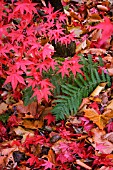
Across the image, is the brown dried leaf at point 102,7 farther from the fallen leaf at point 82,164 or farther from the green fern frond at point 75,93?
the fallen leaf at point 82,164

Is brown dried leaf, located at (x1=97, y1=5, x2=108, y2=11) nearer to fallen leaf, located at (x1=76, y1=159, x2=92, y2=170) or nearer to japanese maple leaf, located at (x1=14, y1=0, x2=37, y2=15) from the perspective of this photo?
japanese maple leaf, located at (x1=14, y1=0, x2=37, y2=15)

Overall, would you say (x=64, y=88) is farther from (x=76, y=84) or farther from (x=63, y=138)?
(x=63, y=138)

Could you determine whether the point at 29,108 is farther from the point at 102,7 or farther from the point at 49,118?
the point at 102,7

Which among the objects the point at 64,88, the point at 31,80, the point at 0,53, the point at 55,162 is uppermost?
the point at 0,53

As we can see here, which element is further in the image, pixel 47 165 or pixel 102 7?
pixel 102 7

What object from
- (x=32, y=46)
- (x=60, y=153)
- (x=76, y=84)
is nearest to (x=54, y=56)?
(x=76, y=84)

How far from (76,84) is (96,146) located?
67cm

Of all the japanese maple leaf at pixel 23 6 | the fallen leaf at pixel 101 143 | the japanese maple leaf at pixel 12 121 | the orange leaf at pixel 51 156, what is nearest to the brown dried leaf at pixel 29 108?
the japanese maple leaf at pixel 12 121

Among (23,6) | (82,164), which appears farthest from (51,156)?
(23,6)

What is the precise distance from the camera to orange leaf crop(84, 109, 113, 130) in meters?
3.02

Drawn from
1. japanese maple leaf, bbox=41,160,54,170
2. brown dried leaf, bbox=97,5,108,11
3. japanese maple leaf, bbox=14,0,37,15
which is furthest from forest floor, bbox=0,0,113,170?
brown dried leaf, bbox=97,5,108,11

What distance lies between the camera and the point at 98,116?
304cm

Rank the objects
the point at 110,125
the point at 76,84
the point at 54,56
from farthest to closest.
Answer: the point at 54,56
the point at 76,84
the point at 110,125

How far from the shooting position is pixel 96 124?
3033 millimetres
